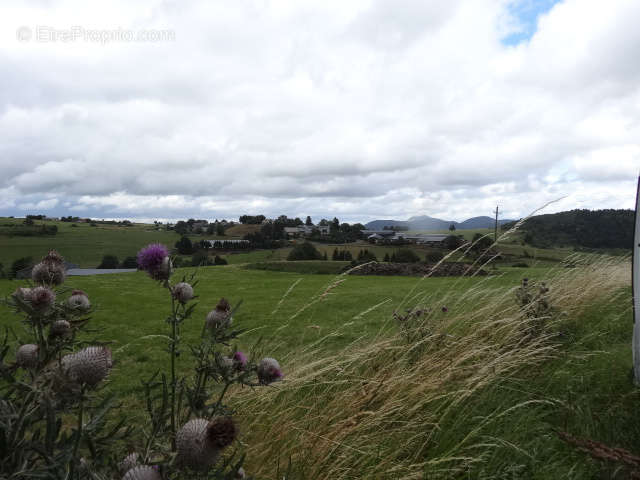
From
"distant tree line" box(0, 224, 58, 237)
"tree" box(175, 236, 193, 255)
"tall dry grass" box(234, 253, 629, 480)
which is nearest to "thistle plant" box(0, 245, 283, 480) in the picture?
"tall dry grass" box(234, 253, 629, 480)

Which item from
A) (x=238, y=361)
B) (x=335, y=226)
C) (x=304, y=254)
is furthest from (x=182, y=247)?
(x=335, y=226)

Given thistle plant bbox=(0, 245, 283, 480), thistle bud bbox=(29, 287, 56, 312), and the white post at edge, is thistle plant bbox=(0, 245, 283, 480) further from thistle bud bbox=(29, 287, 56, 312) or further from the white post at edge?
the white post at edge

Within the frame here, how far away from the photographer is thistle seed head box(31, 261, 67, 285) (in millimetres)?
1680

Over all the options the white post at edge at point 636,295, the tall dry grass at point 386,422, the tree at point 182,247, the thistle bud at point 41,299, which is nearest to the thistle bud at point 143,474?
the thistle bud at point 41,299

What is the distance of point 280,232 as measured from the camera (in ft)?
169

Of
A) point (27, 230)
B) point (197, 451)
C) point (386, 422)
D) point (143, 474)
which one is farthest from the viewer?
point (27, 230)

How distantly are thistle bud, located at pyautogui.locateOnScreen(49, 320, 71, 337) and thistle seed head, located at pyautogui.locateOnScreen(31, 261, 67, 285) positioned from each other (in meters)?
0.29

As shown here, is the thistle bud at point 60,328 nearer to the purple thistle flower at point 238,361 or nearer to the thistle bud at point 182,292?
the thistle bud at point 182,292

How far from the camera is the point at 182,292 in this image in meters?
1.70

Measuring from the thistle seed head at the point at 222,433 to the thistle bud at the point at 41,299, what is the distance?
0.75 metres

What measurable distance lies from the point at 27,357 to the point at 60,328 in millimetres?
148

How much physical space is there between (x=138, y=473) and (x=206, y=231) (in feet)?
192

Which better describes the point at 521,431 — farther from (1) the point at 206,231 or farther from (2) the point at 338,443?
(1) the point at 206,231

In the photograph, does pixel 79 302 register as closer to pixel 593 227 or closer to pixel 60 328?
pixel 60 328
